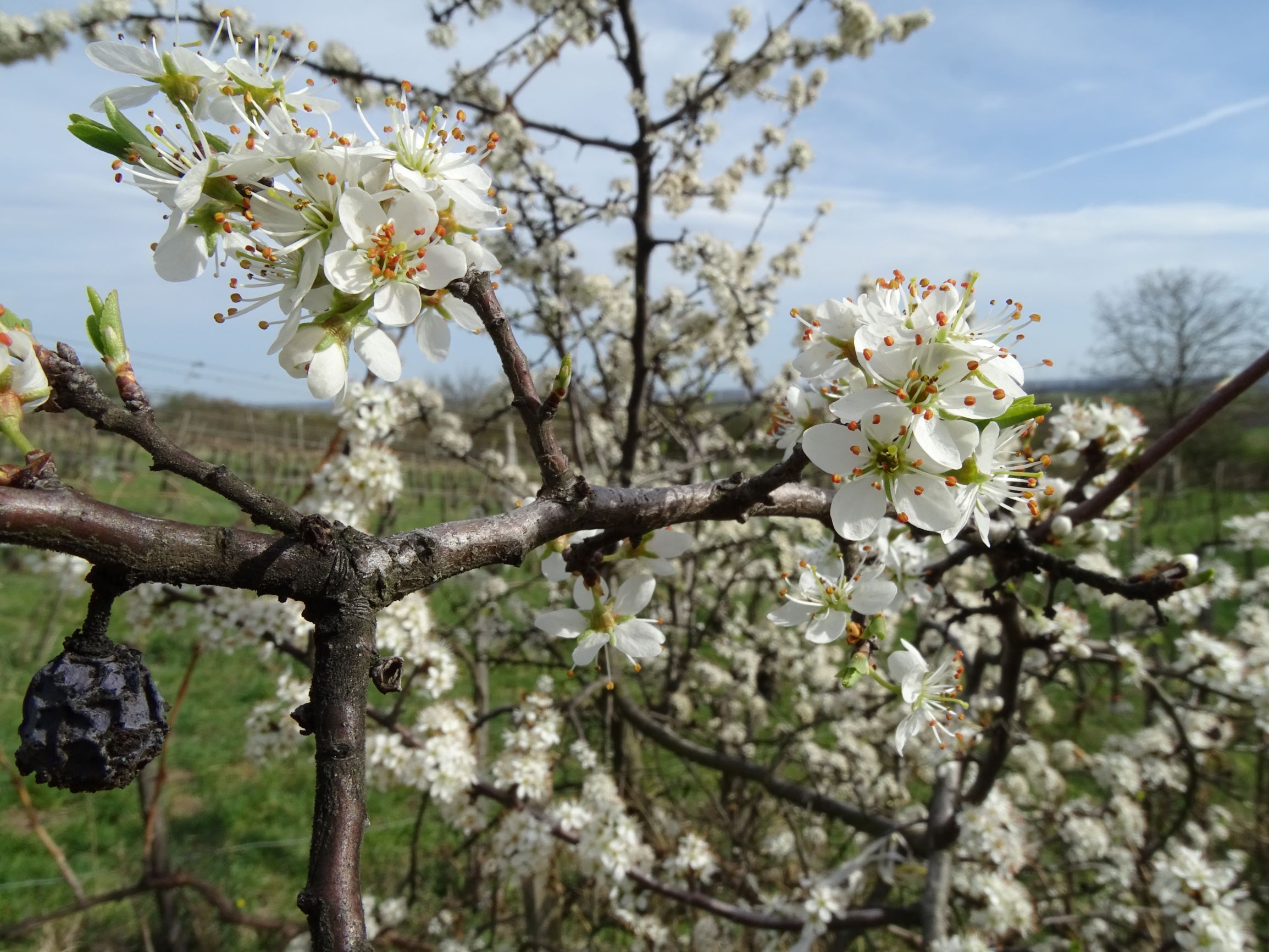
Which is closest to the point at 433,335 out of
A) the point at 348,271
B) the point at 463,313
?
the point at 463,313

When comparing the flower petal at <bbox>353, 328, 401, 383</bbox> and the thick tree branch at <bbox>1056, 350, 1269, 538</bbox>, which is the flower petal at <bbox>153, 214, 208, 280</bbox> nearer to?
the flower petal at <bbox>353, 328, 401, 383</bbox>

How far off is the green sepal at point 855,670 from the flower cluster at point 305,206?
2.27 feet

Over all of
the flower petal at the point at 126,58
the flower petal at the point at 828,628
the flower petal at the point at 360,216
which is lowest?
the flower petal at the point at 828,628

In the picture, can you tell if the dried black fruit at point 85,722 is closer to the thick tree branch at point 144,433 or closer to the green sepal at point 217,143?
the thick tree branch at point 144,433

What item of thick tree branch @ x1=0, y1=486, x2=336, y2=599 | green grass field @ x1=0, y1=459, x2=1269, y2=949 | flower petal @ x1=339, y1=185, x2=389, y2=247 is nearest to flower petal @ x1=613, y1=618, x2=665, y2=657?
thick tree branch @ x1=0, y1=486, x2=336, y2=599

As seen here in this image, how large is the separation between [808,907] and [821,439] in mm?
2135

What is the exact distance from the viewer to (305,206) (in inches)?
31.8

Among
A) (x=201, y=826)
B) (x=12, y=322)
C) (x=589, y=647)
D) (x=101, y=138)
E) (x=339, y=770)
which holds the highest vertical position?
(x=101, y=138)

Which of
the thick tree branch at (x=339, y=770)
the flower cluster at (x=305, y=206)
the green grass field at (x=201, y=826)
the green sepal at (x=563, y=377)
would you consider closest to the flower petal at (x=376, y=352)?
the flower cluster at (x=305, y=206)

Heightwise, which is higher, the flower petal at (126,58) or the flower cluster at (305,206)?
the flower petal at (126,58)

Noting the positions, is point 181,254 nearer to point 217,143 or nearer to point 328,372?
point 217,143

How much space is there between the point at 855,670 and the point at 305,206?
0.91 m

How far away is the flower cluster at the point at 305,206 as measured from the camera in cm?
79

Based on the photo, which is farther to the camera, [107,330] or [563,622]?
[563,622]
